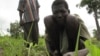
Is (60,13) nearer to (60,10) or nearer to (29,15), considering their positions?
(60,10)

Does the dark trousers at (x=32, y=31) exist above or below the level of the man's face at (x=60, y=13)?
below

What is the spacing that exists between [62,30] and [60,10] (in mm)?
372

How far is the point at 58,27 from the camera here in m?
3.09

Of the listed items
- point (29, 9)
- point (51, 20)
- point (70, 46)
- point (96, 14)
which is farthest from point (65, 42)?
point (96, 14)

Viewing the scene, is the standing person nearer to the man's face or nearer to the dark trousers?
the dark trousers

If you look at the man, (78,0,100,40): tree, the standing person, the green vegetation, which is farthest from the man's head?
(78,0,100,40): tree

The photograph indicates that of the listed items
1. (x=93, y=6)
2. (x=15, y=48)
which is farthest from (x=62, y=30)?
(x=93, y=6)

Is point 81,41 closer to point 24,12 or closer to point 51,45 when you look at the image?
point 51,45

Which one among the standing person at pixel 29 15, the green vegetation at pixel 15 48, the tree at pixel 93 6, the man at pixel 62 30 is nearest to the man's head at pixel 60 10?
the man at pixel 62 30

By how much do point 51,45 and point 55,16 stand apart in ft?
1.54

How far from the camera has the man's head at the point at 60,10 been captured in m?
2.87

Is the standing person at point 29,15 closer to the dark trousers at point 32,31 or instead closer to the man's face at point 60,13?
the dark trousers at point 32,31

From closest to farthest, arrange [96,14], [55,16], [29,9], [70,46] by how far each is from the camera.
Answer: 1. [55,16]
2. [70,46]
3. [29,9]
4. [96,14]

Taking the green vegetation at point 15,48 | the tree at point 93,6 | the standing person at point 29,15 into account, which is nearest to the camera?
the green vegetation at point 15,48
